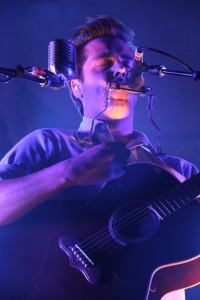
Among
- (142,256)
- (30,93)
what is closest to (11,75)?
(142,256)

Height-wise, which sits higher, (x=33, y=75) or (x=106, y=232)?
(x=33, y=75)

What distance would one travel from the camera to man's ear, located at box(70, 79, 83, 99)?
286 centimetres

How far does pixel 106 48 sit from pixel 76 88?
0.38 meters

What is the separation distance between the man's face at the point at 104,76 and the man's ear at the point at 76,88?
1.1 inches

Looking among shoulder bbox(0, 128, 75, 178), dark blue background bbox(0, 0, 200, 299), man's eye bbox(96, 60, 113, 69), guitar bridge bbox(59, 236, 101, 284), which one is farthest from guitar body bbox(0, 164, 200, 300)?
dark blue background bbox(0, 0, 200, 299)

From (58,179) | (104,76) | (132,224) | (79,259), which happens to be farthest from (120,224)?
(104,76)

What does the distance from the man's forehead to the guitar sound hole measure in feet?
4.26

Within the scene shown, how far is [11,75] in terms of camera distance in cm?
168

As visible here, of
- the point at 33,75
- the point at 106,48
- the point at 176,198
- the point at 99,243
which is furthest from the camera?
the point at 106,48

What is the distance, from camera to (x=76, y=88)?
9.49 feet

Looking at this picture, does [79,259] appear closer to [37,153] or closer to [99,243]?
[99,243]

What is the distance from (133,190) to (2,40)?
6.94ft

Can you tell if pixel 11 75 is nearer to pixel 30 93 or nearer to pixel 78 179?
pixel 78 179

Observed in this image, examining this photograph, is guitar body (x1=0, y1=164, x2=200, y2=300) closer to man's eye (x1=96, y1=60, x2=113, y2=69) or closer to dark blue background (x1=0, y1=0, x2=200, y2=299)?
man's eye (x1=96, y1=60, x2=113, y2=69)
